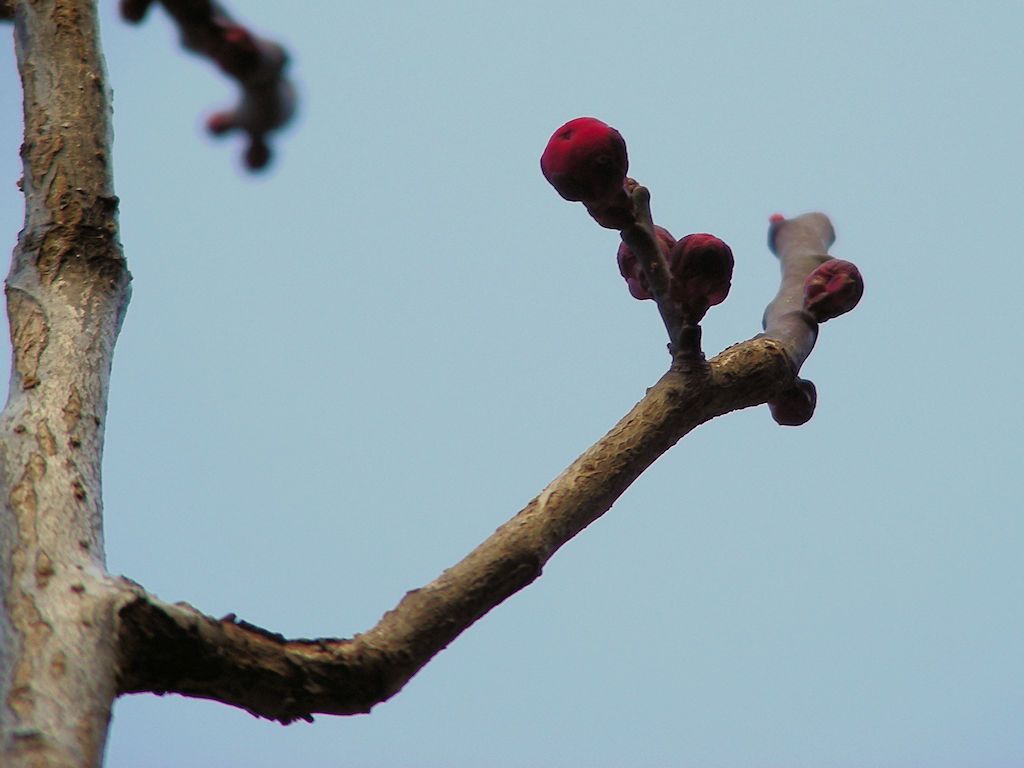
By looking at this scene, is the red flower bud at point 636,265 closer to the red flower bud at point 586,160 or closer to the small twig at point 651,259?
the small twig at point 651,259

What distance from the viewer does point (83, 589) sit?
1.09 metres

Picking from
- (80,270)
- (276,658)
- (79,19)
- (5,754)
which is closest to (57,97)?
(79,19)

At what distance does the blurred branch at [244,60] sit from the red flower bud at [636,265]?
0.98m

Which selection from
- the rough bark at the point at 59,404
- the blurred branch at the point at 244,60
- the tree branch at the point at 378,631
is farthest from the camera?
the tree branch at the point at 378,631

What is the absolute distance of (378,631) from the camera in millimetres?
1204

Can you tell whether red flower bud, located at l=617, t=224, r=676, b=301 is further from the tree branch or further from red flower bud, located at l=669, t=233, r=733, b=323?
the tree branch

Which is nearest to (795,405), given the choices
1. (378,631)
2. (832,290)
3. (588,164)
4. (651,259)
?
(832,290)

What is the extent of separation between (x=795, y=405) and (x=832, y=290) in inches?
8.5

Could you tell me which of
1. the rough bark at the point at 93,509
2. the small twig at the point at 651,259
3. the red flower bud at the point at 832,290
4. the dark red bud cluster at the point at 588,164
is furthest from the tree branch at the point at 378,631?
the red flower bud at the point at 832,290

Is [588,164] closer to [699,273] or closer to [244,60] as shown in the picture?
[699,273]

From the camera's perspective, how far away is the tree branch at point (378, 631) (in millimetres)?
1108

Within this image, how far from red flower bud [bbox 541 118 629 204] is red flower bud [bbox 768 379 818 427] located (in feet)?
1.40

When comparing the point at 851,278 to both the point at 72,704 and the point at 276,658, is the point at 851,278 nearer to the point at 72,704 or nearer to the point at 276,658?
the point at 276,658

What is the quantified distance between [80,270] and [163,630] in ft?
1.94
